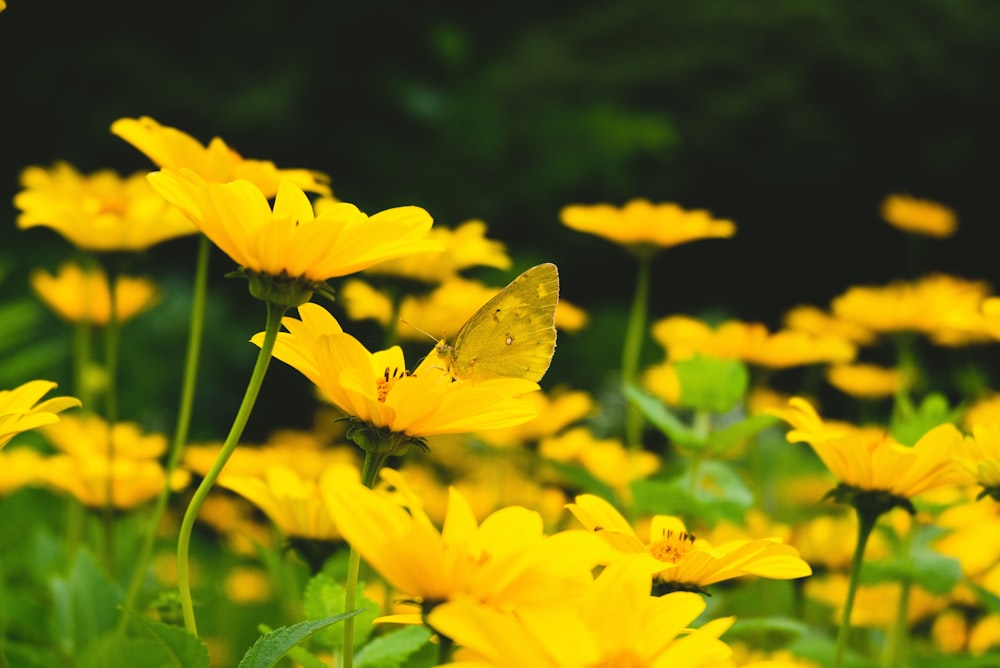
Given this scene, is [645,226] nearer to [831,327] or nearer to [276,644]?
[831,327]

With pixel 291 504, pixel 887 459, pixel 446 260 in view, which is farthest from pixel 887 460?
pixel 446 260

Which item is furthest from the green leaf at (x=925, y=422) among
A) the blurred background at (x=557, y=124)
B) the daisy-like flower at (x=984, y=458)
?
the blurred background at (x=557, y=124)

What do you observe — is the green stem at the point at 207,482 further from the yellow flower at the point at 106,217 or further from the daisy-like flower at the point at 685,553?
the yellow flower at the point at 106,217

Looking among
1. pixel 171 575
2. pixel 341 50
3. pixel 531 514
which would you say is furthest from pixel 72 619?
pixel 341 50

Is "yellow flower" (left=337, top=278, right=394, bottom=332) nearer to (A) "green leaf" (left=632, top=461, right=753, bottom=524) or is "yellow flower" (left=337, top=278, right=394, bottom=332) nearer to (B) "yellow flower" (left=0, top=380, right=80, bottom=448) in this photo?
(A) "green leaf" (left=632, top=461, right=753, bottom=524)

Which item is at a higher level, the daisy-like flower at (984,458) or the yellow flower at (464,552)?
the daisy-like flower at (984,458)
